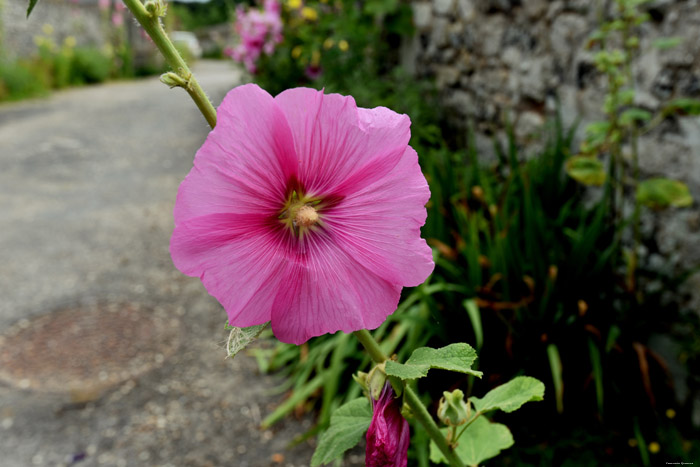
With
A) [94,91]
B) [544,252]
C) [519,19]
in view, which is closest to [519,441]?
[544,252]

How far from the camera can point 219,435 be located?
2389 mm

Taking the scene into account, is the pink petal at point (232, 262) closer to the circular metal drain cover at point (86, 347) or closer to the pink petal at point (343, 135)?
the pink petal at point (343, 135)

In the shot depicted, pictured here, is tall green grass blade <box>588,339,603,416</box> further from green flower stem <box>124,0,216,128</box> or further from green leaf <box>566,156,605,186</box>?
green flower stem <box>124,0,216,128</box>

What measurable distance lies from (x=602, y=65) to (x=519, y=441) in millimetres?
1266

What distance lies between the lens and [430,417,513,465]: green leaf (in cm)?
81

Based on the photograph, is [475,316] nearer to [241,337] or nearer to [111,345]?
[241,337]

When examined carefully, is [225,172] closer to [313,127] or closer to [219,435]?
[313,127]

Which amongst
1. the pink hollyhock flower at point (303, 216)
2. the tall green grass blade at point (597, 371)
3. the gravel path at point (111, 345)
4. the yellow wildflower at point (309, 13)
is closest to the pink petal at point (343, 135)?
the pink hollyhock flower at point (303, 216)

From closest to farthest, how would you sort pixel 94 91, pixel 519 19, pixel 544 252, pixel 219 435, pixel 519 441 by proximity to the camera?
pixel 519 441 → pixel 544 252 → pixel 219 435 → pixel 519 19 → pixel 94 91

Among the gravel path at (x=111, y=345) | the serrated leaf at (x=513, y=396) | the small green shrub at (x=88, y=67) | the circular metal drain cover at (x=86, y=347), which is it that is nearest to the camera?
the serrated leaf at (x=513, y=396)

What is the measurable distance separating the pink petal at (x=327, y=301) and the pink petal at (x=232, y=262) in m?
0.01

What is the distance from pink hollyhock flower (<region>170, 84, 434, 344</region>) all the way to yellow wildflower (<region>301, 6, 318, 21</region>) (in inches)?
173

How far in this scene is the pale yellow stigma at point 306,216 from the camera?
1.46 feet

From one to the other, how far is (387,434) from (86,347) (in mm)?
2893
